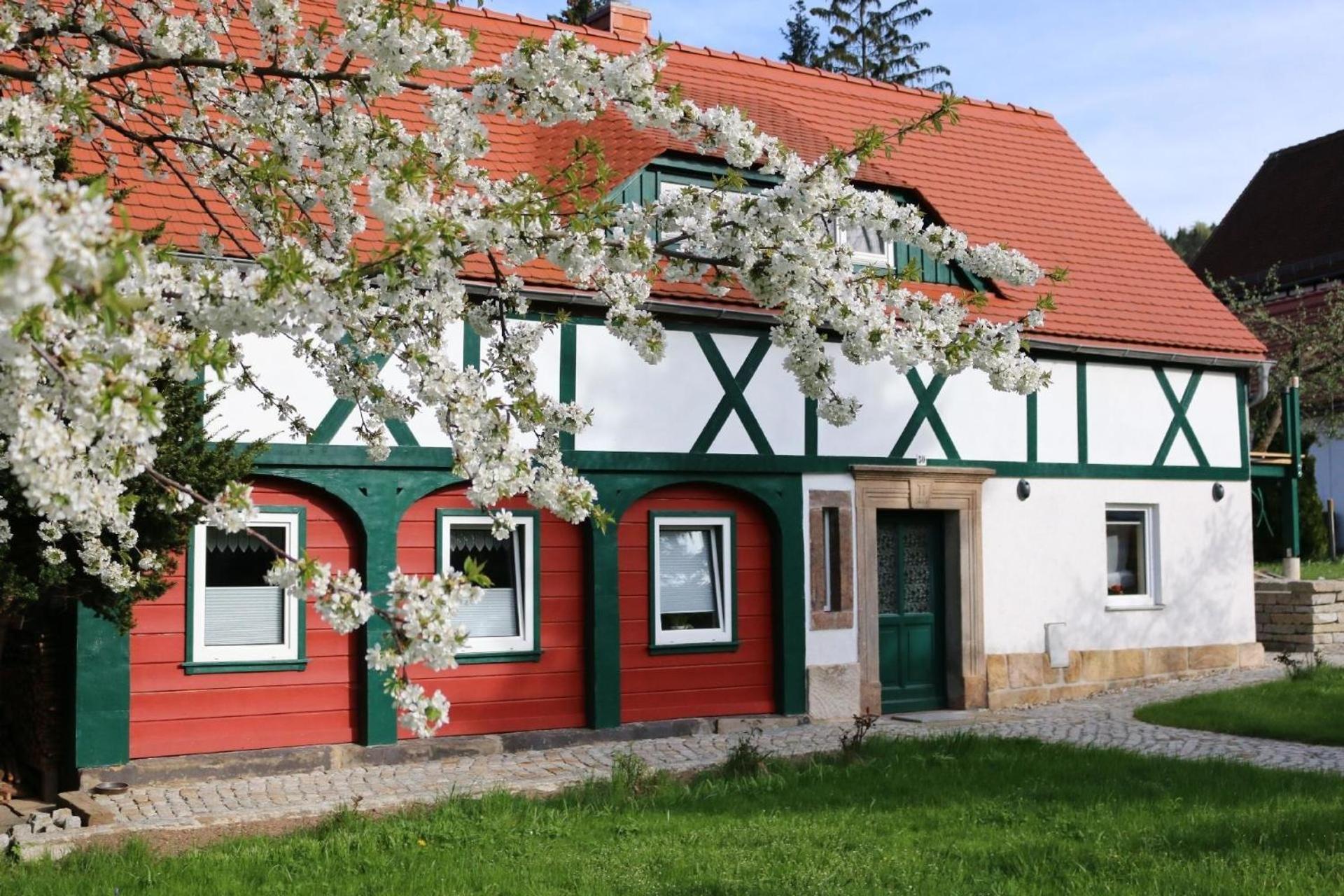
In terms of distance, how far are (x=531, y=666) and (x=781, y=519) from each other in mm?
2597

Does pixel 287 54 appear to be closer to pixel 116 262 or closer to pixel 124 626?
pixel 124 626

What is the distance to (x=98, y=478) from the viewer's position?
188 inches

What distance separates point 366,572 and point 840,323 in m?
5.82

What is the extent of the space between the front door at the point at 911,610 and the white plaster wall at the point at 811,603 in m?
0.57

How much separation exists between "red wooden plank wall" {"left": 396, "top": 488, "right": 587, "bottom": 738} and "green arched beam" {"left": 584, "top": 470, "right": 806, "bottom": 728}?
141 millimetres

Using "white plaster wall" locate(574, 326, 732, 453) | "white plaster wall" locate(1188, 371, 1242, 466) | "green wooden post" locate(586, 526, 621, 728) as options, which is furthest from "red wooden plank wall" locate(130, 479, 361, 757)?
"white plaster wall" locate(1188, 371, 1242, 466)

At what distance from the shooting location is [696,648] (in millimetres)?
12328

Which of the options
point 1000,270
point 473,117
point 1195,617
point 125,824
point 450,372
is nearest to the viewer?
point 450,372

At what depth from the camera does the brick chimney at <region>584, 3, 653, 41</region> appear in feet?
51.6

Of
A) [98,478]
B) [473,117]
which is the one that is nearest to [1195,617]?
[473,117]

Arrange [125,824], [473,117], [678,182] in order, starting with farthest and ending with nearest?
[678,182]
[125,824]
[473,117]

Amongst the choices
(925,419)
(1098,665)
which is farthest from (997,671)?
(925,419)

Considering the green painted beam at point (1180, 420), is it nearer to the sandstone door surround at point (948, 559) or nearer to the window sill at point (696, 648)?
the sandstone door surround at point (948, 559)

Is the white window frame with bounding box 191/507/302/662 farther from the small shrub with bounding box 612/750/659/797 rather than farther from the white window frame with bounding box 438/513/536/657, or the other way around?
the small shrub with bounding box 612/750/659/797
